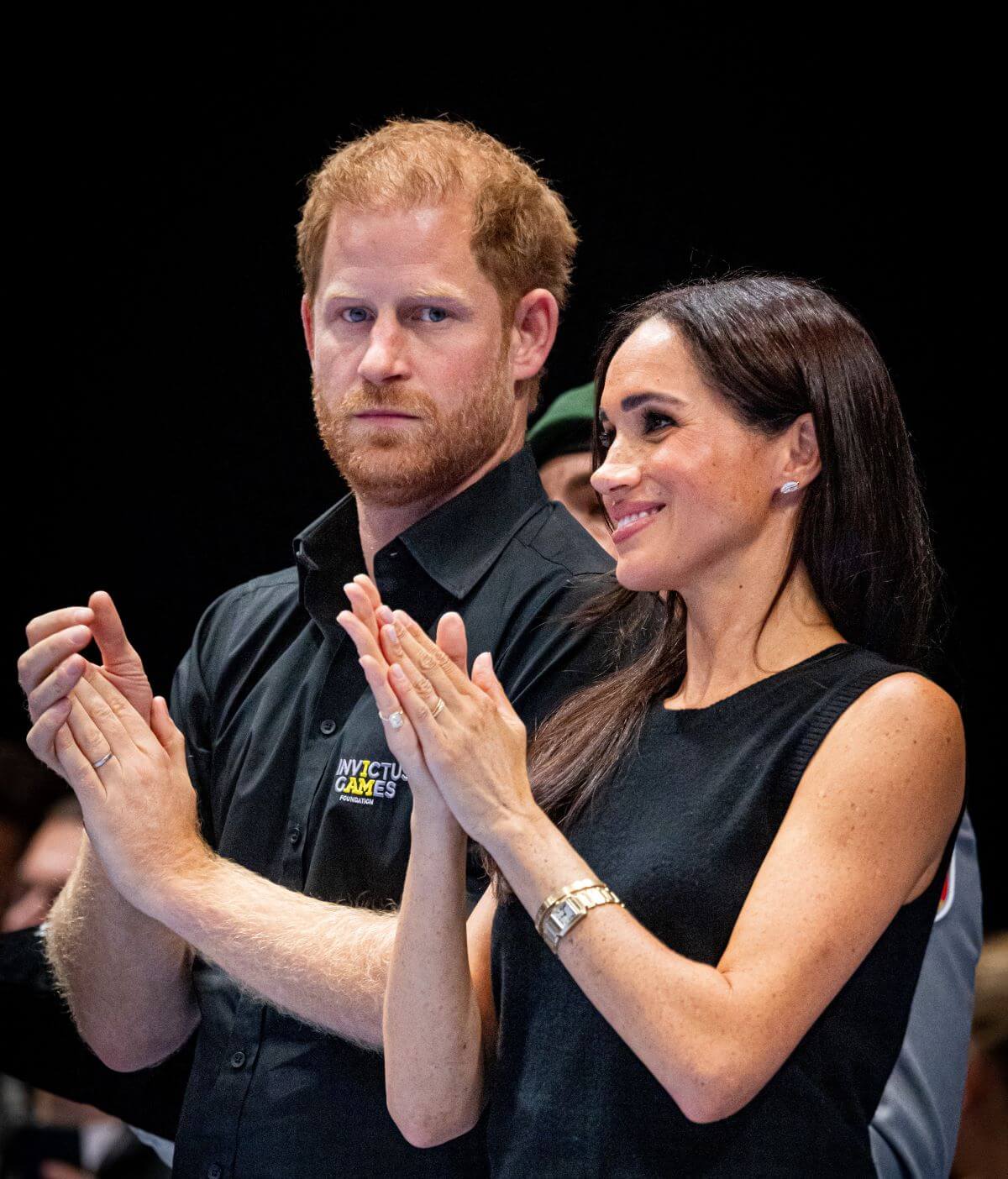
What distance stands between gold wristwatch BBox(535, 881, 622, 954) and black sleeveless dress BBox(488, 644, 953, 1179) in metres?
0.11

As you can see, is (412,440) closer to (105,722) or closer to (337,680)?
(337,680)

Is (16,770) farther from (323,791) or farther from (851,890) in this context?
(851,890)

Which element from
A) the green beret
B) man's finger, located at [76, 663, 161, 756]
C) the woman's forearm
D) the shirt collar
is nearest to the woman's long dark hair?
the woman's forearm

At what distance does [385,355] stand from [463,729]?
0.75 meters

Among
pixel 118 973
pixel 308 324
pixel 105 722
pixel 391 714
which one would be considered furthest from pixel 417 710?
pixel 308 324

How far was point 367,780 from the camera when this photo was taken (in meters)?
2.07

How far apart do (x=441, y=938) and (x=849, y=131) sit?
2.24 metres

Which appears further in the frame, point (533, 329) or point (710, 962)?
point (533, 329)

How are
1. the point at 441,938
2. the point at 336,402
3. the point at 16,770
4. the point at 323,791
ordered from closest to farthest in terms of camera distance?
the point at 441,938 < the point at 323,791 < the point at 336,402 < the point at 16,770

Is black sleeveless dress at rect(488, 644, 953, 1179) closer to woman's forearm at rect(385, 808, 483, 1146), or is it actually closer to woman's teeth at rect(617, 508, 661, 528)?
woman's forearm at rect(385, 808, 483, 1146)

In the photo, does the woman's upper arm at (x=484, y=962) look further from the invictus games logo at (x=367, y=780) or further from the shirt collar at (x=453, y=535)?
the shirt collar at (x=453, y=535)

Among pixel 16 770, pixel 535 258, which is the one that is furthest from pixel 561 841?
pixel 16 770

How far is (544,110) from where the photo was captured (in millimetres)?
3600

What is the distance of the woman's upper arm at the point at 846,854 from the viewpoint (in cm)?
149
